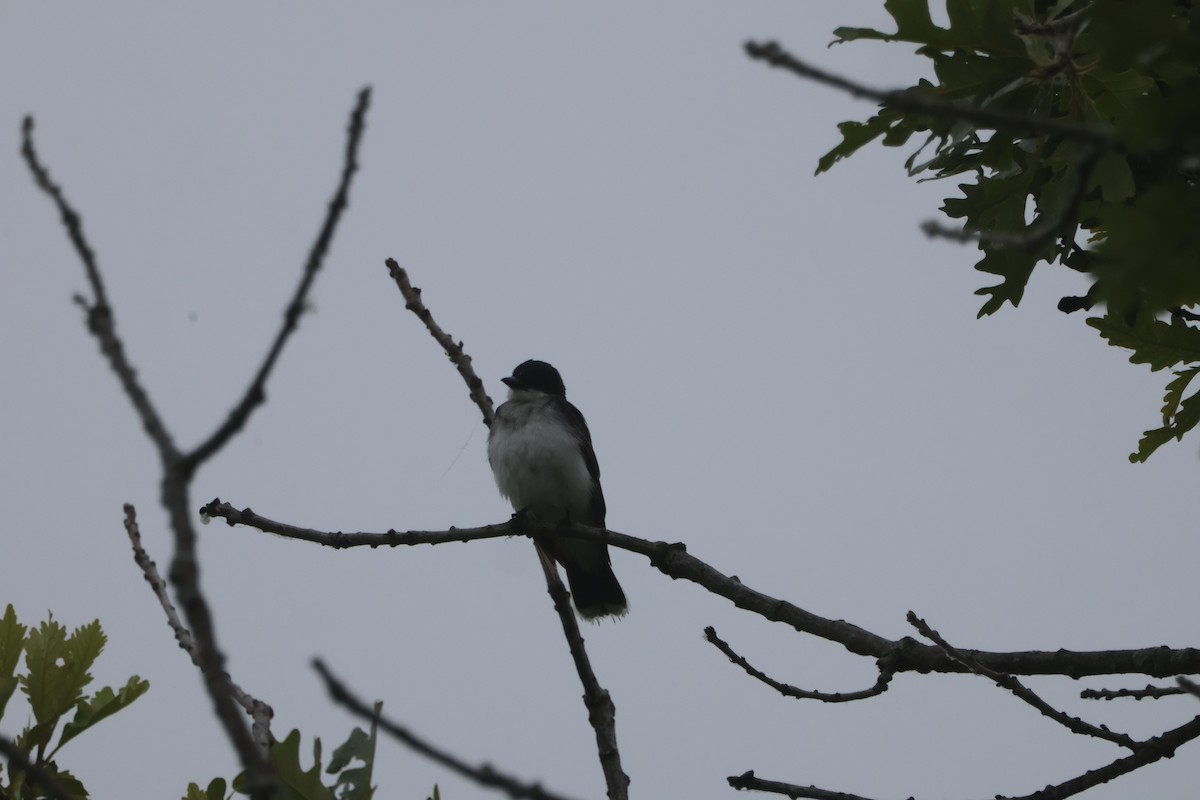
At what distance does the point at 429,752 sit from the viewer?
1418 millimetres

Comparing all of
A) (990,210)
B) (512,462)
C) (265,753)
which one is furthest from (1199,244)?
(512,462)

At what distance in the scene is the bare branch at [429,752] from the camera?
1.41 metres

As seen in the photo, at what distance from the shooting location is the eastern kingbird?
28.1ft

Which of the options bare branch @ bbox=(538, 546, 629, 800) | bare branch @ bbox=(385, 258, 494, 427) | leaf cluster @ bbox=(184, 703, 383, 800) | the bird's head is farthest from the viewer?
the bird's head

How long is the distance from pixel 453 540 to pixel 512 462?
3701 millimetres

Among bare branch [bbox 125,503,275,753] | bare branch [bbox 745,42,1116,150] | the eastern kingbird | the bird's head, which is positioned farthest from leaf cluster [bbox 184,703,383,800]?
the bird's head

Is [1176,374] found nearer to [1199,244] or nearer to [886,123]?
[886,123]

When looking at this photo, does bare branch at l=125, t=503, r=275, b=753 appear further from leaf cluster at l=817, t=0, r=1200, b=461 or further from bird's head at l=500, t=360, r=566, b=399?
bird's head at l=500, t=360, r=566, b=399

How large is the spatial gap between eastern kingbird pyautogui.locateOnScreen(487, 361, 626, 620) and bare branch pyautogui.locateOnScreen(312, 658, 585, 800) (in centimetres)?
687

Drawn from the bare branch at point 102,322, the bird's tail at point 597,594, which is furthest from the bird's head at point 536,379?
the bare branch at point 102,322

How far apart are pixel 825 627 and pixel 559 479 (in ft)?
14.9

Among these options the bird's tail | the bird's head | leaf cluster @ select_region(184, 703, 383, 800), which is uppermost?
the bird's head

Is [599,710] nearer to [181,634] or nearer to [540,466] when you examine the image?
[181,634]

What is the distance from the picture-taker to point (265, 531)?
4.70 m
